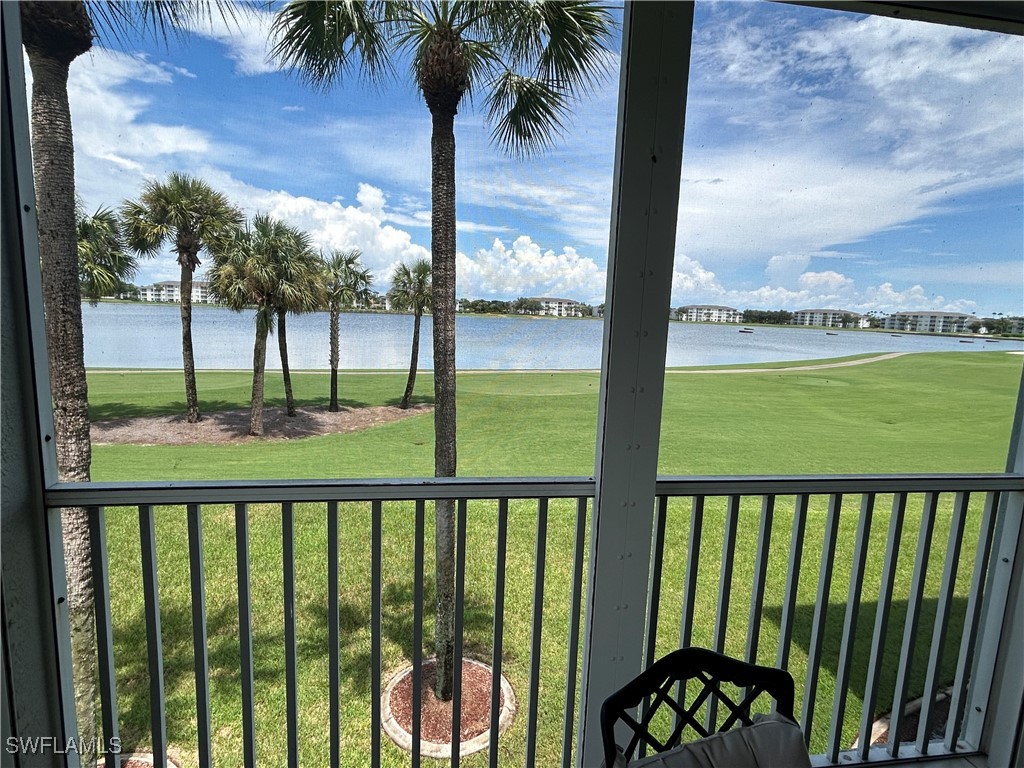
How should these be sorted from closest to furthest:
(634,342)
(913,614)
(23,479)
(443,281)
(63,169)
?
(23,479)
(634,342)
(63,169)
(913,614)
(443,281)

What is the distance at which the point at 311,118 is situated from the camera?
65.3 inches

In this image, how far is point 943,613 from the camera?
1922mm

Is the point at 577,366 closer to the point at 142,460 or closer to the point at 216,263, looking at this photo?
the point at 216,263

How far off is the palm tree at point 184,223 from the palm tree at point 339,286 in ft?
1.10

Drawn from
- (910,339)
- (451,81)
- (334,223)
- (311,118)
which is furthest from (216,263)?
(910,339)

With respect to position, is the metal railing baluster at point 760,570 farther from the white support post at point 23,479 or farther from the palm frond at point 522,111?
the white support post at point 23,479

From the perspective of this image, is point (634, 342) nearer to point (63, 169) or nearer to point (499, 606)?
point (499, 606)

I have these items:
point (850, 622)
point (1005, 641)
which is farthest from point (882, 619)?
point (1005, 641)

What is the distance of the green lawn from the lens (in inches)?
69.7

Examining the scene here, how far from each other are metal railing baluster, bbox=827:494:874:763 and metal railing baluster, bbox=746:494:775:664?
0.36 metres

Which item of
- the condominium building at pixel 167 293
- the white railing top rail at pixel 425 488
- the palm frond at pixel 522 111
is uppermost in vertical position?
the palm frond at pixel 522 111

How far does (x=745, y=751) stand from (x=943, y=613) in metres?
1.51

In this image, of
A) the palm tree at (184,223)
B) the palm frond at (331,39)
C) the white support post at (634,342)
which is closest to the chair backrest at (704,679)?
the white support post at (634,342)

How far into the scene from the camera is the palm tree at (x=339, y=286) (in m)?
1.75
